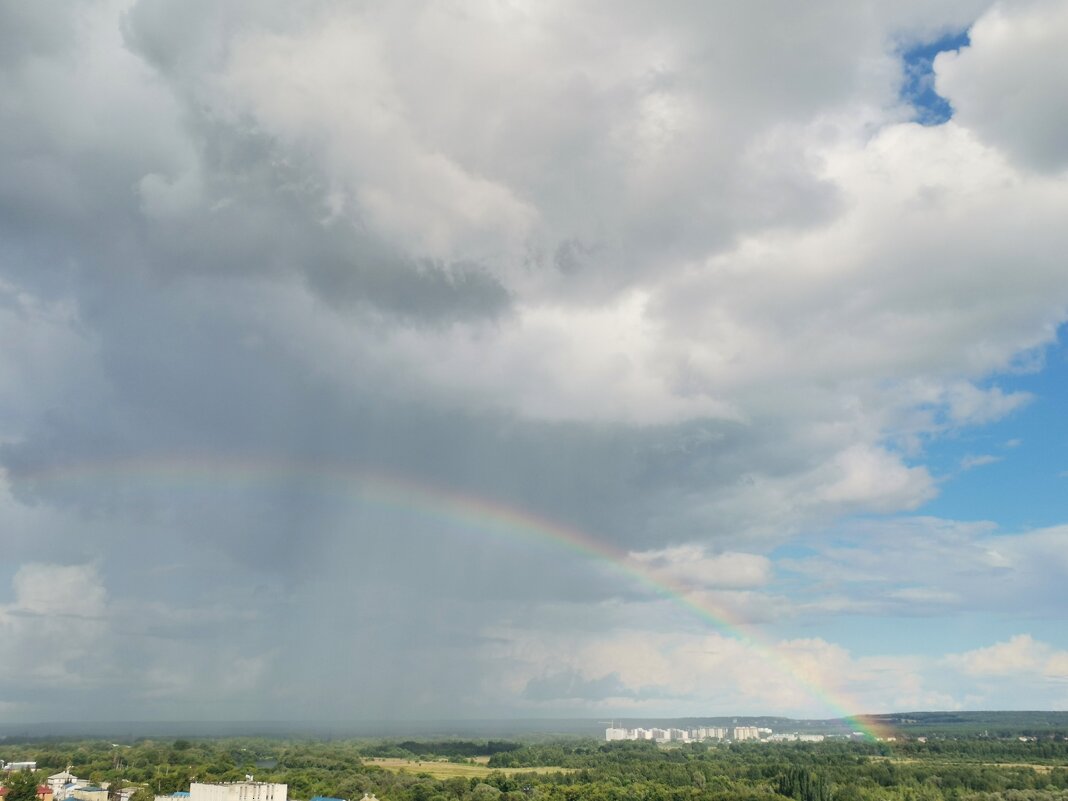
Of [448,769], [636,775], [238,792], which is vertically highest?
[238,792]

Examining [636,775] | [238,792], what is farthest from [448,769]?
[238,792]

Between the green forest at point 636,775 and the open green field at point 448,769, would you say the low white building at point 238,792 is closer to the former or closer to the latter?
the green forest at point 636,775

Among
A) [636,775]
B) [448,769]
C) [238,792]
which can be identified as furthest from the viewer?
[448,769]

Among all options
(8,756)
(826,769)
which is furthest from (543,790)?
(8,756)

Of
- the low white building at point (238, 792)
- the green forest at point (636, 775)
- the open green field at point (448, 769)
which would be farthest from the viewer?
the open green field at point (448, 769)

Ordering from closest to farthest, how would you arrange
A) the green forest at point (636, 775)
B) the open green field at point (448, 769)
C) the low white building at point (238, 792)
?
the low white building at point (238, 792) < the green forest at point (636, 775) < the open green field at point (448, 769)

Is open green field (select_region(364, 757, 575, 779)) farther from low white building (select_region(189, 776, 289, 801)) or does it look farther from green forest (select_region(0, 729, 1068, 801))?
low white building (select_region(189, 776, 289, 801))

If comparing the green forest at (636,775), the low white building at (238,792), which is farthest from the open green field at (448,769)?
the low white building at (238,792)

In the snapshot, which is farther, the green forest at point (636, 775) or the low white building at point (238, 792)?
the green forest at point (636, 775)

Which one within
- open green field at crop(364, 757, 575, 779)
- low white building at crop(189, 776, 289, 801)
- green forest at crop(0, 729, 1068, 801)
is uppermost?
low white building at crop(189, 776, 289, 801)

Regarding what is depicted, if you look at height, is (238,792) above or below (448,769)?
above

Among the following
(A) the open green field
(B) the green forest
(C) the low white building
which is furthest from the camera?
(A) the open green field

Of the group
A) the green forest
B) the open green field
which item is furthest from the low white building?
the open green field

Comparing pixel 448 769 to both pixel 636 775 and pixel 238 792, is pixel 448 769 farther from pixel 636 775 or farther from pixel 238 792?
pixel 238 792
